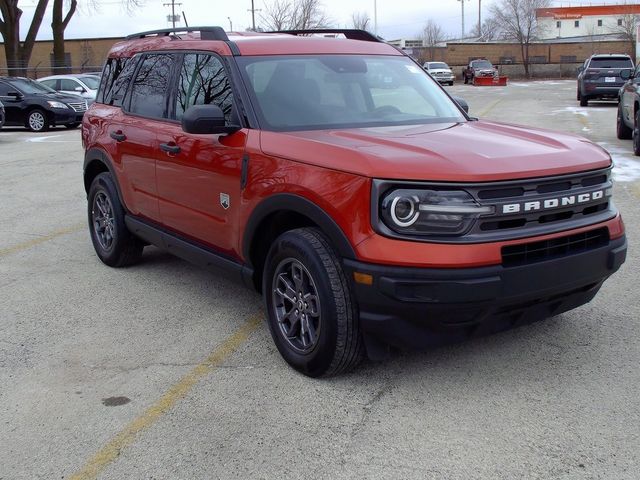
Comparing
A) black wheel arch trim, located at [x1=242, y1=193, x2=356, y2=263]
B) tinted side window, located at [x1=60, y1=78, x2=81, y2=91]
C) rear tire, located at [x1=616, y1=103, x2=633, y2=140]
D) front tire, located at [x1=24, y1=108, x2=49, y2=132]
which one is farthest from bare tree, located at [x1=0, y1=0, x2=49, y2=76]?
black wheel arch trim, located at [x1=242, y1=193, x2=356, y2=263]

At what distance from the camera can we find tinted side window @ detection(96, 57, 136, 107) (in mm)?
5938

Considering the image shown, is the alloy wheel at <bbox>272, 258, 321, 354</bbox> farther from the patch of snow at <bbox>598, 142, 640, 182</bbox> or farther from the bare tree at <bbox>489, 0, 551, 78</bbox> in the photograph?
the bare tree at <bbox>489, 0, 551, 78</bbox>

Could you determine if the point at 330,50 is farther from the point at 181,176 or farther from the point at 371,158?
the point at 371,158

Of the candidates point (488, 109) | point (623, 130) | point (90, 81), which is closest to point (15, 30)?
point (90, 81)

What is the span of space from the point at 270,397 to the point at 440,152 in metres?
1.56

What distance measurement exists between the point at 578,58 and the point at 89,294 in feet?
208

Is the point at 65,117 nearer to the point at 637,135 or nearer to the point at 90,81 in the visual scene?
the point at 90,81

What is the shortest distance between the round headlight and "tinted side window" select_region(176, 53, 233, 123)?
1.56 metres

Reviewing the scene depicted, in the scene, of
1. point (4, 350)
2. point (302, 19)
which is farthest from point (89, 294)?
point (302, 19)

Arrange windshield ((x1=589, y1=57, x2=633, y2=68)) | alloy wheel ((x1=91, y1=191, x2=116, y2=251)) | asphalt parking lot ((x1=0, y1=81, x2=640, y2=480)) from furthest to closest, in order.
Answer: windshield ((x1=589, y1=57, x2=633, y2=68)) → alloy wheel ((x1=91, y1=191, x2=116, y2=251)) → asphalt parking lot ((x1=0, y1=81, x2=640, y2=480))

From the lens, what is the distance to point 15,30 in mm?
33719

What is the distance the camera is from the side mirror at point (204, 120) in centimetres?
413

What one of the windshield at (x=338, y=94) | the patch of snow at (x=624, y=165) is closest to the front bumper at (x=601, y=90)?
the patch of snow at (x=624, y=165)

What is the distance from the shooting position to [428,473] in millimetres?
3016
